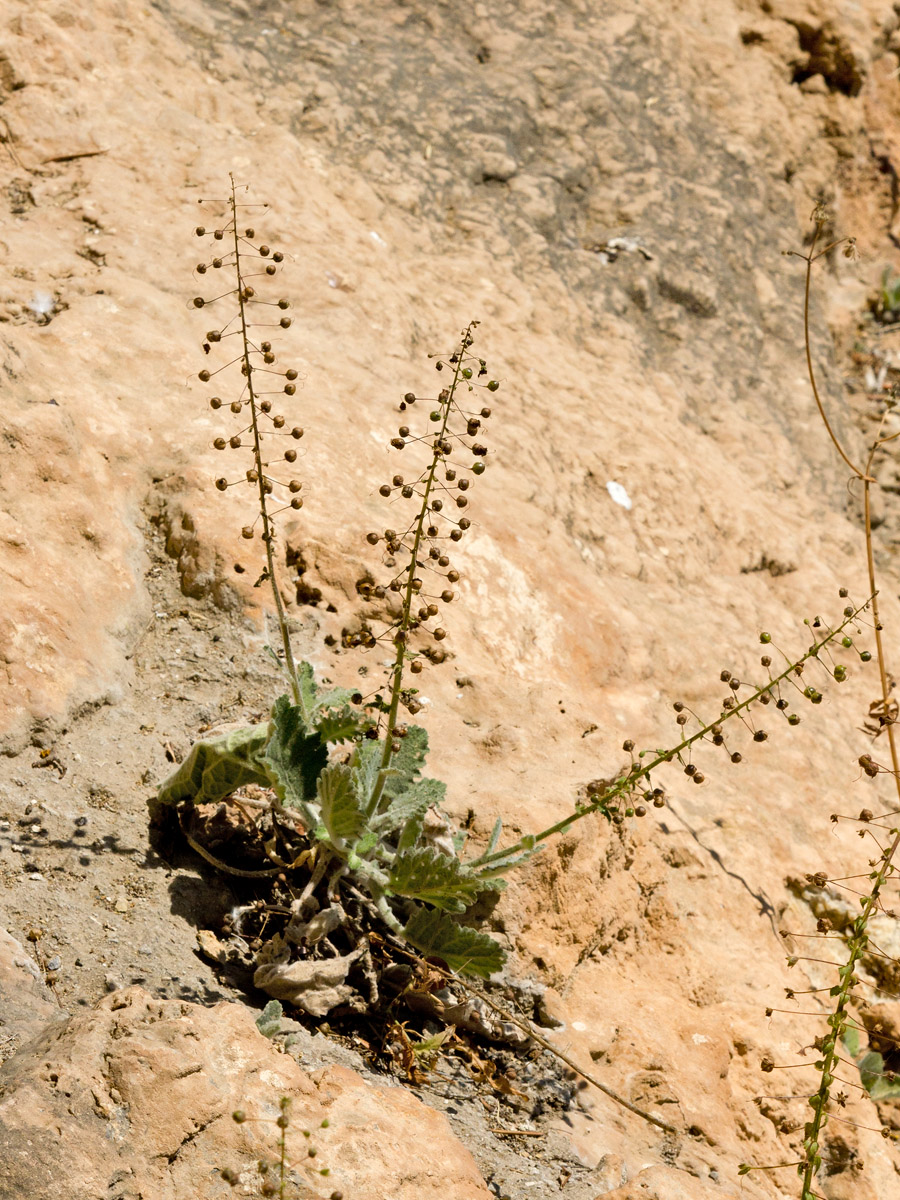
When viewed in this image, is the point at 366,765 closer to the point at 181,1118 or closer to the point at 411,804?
the point at 411,804

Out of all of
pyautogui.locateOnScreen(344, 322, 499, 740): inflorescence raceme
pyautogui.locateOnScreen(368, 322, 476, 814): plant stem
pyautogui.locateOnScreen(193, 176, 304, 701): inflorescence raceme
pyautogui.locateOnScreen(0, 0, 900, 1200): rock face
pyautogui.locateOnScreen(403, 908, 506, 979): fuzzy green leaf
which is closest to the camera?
pyautogui.locateOnScreen(368, 322, 476, 814): plant stem

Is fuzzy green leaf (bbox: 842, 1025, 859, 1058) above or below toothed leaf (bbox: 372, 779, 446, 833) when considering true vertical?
below

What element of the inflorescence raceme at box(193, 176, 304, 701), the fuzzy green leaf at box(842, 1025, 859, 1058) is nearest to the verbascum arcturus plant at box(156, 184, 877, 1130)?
the inflorescence raceme at box(193, 176, 304, 701)

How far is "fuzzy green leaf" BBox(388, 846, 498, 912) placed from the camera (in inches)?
98.4

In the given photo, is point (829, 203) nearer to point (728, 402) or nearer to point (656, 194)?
point (656, 194)

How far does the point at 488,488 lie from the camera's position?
4.16m

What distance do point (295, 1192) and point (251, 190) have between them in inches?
150

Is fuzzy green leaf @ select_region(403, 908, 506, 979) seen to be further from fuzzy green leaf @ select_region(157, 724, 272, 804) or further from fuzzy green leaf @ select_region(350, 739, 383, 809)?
fuzzy green leaf @ select_region(157, 724, 272, 804)

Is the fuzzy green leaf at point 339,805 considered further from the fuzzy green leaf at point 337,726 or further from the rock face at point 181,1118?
the rock face at point 181,1118

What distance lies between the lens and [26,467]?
10.4ft

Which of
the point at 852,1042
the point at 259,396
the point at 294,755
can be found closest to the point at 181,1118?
the point at 294,755

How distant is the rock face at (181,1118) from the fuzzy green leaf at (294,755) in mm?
517

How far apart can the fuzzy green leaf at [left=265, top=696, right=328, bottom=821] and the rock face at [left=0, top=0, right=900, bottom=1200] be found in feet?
1.13

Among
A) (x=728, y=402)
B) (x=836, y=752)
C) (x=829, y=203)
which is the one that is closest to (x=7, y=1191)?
(x=836, y=752)
